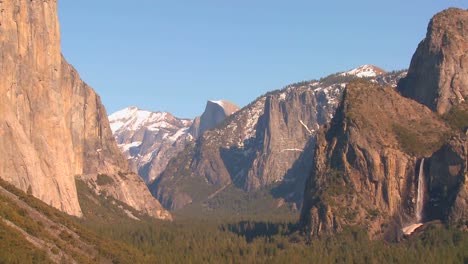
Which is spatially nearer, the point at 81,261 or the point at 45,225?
the point at 81,261

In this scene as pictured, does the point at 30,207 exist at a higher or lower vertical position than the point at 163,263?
higher

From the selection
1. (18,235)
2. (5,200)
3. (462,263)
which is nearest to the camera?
(18,235)

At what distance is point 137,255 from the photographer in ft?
656

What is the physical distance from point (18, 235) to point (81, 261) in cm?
1203

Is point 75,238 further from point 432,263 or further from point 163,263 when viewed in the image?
point 432,263

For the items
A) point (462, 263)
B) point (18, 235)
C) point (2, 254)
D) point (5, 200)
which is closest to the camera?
point (2, 254)

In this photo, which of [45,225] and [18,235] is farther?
[45,225]

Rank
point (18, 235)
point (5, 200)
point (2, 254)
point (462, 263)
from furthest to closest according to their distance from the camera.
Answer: point (462, 263) < point (5, 200) < point (18, 235) < point (2, 254)

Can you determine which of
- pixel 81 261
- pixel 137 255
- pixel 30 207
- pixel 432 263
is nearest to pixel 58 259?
pixel 81 261

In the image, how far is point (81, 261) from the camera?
15888 centimetres

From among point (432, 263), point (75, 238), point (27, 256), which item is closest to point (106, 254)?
point (75, 238)

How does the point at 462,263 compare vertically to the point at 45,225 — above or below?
below

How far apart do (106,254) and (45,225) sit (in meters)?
12.3

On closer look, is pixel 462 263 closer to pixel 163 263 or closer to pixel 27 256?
pixel 163 263
